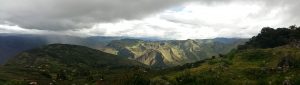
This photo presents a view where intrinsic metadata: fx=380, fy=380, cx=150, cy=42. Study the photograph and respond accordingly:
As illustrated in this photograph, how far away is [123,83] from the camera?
173875 millimetres

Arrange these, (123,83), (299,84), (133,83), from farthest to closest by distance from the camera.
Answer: (299,84) < (133,83) < (123,83)

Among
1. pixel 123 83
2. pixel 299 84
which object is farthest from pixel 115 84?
pixel 299 84

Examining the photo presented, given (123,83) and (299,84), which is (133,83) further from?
(299,84)

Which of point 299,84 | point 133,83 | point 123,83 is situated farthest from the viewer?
point 299,84

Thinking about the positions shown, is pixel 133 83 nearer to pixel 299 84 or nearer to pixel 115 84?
pixel 115 84

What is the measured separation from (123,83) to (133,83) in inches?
557

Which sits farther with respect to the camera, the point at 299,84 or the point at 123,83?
the point at 299,84

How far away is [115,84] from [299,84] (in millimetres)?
96942

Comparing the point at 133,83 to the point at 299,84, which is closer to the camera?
the point at 133,83

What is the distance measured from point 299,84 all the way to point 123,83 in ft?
310

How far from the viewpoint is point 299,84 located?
200 metres

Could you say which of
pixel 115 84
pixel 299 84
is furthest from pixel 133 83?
pixel 299 84

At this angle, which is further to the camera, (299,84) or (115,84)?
(299,84)

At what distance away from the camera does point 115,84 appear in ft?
593
